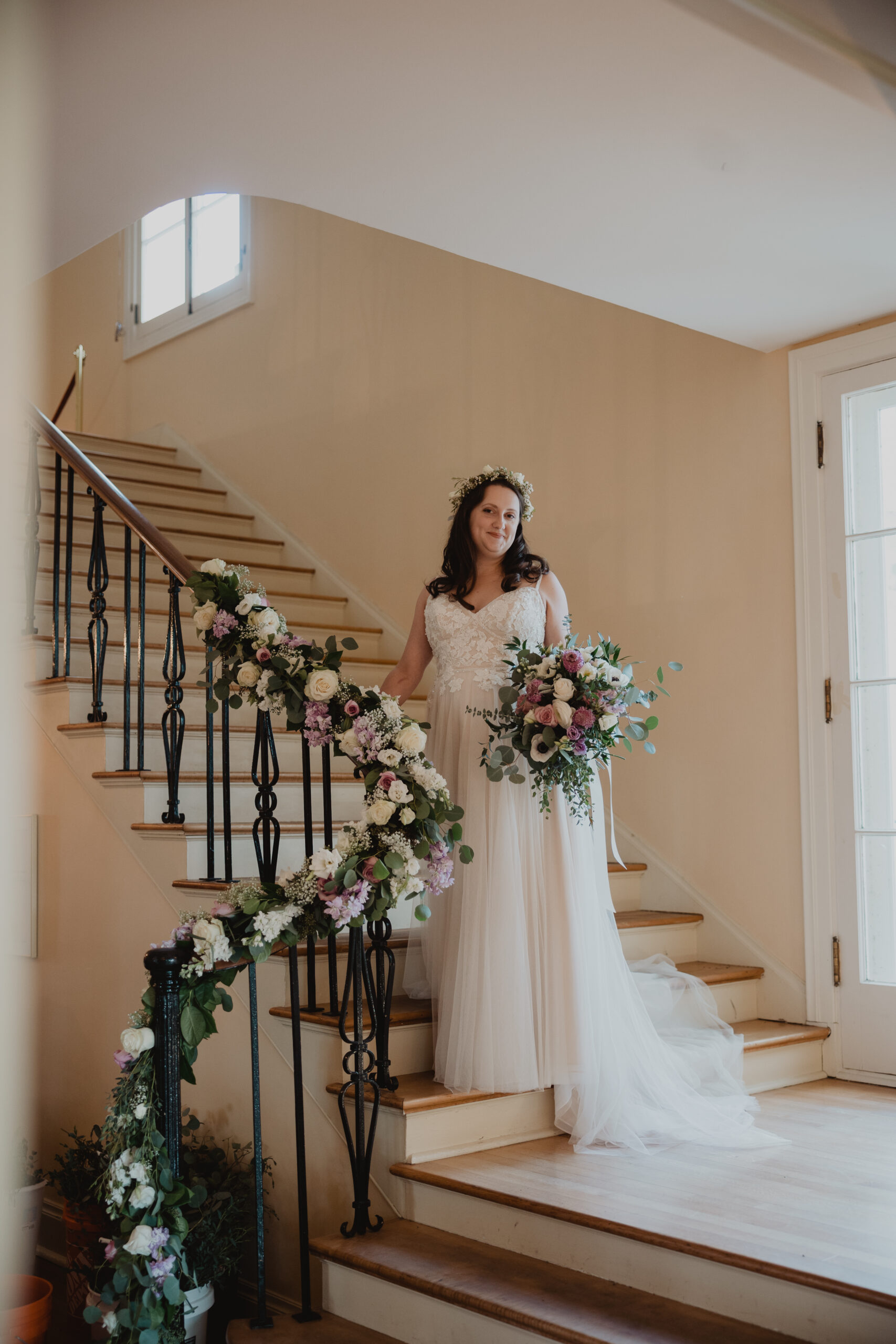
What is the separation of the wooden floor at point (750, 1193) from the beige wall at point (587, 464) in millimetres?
1101

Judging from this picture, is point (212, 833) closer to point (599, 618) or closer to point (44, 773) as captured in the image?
point (44, 773)

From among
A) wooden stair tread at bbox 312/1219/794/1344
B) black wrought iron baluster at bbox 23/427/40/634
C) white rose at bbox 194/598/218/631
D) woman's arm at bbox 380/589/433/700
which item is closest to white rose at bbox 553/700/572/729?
woman's arm at bbox 380/589/433/700

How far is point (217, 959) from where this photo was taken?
2.52 meters

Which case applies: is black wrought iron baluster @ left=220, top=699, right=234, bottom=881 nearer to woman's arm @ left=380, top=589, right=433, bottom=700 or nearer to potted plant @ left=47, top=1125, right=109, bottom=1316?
woman's arm @ left=380, top=589, right=433, bottom=700

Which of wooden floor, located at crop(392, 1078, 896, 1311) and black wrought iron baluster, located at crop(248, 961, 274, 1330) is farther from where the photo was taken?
black wrought iron baluster, located at crop(248, 961, 274, 1330)

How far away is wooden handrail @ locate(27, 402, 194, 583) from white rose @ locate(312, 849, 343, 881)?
3.48 feet

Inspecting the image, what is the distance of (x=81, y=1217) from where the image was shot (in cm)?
325

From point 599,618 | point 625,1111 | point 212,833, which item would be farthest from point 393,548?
point 625,1111

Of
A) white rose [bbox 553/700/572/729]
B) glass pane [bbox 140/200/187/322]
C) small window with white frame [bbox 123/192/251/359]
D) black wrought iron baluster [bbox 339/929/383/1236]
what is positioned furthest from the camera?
glass pane [bbox 140/200/187/322]

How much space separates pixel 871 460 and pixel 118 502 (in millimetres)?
2577

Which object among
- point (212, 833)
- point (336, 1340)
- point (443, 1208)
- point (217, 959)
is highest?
point (212, 833)

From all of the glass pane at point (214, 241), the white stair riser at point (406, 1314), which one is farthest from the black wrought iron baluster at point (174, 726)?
the glass pane at point (214, 241)

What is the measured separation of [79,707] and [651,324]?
2.68 metres

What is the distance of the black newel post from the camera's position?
2.45 meters
